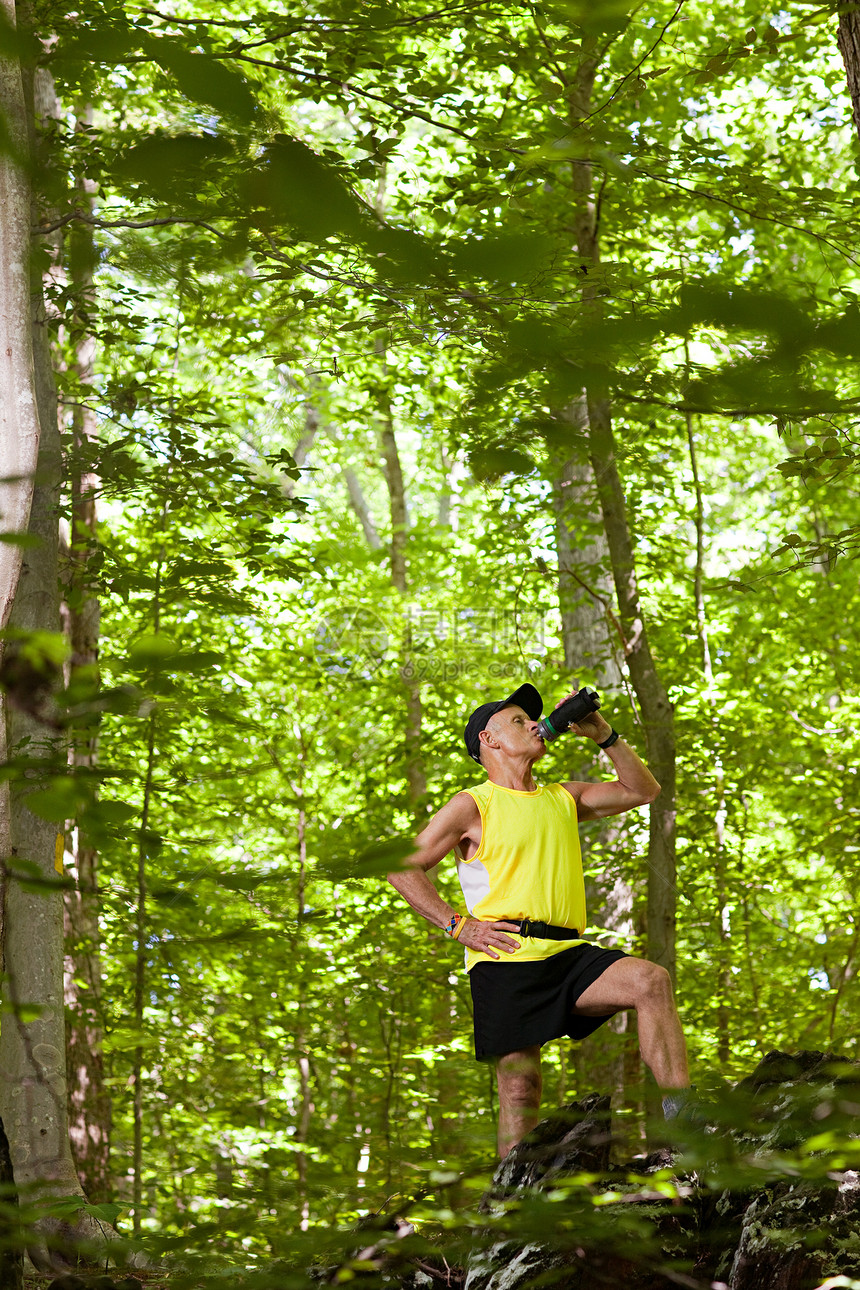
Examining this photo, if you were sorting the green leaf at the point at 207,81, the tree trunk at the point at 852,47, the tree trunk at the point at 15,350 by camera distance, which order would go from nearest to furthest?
1. the green leaf at the point at 207,81
2. the tree trunk at the point at 15,350
3. the tree trunk at the point at 852,47

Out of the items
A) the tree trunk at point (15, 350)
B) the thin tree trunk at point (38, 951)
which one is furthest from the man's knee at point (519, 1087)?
the thin tree trunk at point (38, 951)

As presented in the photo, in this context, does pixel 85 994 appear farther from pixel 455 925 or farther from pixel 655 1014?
pixel 655 1014

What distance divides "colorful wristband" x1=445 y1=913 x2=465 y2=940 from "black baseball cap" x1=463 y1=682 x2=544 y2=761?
53 cm

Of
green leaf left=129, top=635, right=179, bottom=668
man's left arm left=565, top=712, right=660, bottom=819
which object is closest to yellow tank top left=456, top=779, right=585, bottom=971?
man's left arm left=565, top=712, right=660, bottom=819

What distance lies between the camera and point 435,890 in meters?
3.24

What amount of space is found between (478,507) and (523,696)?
8091 millimetres

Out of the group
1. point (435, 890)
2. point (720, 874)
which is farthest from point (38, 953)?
point (720, 874)

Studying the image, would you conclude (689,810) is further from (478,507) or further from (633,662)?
(478,507)

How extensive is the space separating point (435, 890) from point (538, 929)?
1.12 ft

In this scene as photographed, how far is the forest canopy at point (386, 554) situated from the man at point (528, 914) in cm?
39

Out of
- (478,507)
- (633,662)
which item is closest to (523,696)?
(633,662)

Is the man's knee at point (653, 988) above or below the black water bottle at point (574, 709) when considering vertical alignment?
below

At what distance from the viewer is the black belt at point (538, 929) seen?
3.08 metres

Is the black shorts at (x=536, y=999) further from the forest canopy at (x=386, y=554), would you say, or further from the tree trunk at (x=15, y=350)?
the tree trunk at (x=15, y=350)
